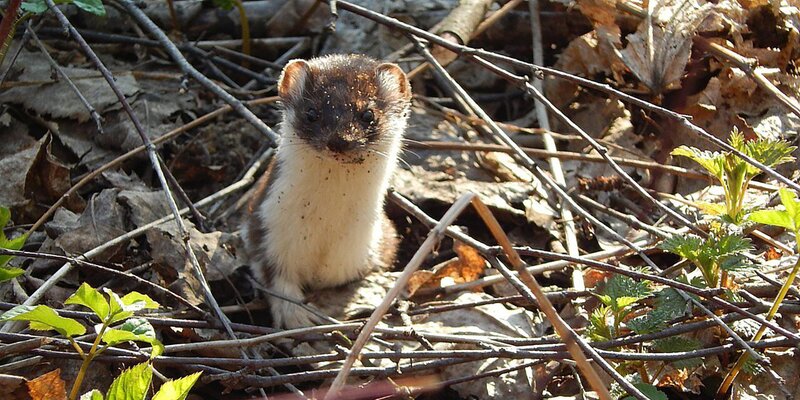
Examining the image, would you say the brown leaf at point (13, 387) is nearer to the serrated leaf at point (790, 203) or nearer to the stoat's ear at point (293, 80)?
the stoat's ear at point (293, 80)

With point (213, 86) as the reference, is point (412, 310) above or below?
below

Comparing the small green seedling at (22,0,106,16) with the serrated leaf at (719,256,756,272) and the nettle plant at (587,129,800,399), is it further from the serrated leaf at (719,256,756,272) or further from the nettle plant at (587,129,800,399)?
the serrated leaf at (719,256,756,272)

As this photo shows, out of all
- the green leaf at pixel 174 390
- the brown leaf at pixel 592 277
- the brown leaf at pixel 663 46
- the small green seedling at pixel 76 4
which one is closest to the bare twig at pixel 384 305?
the green leaf at pixel 174 390

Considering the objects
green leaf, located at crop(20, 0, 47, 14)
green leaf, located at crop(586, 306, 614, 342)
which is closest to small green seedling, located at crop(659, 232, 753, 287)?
green leaf, located at crop(586, 306, 614, 342)

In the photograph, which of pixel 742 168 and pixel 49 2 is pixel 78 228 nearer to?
pixel 49 2

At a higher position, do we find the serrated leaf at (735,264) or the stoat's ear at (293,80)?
the stoat's ear at (293,80)

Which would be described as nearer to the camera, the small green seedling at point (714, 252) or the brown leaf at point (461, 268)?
the small green seedling at point (714, 252)

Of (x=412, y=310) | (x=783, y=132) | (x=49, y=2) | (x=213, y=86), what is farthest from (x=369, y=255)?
(x=783, y=132)
